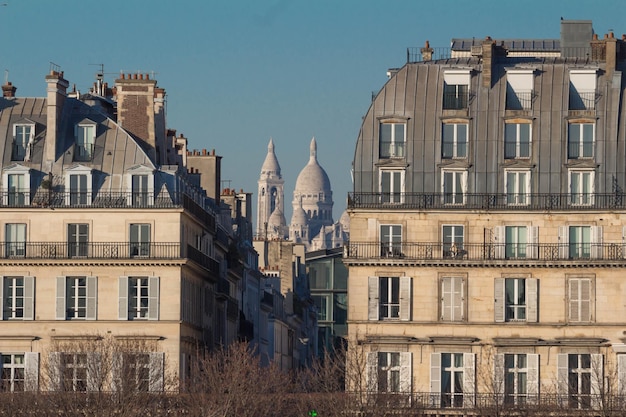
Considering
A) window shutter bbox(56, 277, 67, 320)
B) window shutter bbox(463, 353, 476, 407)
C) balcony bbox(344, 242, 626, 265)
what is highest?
balcony bbox(344, 242, 626, 265)

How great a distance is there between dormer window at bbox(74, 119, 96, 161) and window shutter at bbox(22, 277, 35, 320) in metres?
6.73

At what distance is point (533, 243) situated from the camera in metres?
115

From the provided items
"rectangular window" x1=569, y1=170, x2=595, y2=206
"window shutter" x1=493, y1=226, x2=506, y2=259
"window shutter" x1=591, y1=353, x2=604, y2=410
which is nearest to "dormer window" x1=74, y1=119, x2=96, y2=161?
"window shutter" x1=493, y1=226, x2=506, y2=259

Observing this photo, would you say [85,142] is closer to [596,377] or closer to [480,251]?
[480,251]

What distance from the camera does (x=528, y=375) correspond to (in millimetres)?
114125

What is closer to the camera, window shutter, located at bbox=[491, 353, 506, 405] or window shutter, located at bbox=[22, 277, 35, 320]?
window shutter, located at bbox=[491, 353, 506, 405]

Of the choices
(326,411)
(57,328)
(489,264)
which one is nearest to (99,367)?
(57,328)

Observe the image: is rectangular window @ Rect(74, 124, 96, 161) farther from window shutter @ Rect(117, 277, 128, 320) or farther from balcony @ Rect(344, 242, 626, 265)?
balcony @ Rect(344, 242, 626, 265)

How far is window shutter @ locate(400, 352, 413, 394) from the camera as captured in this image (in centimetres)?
11388

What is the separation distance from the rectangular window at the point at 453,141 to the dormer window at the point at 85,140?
17.7 m

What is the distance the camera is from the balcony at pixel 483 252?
11431 centimetres

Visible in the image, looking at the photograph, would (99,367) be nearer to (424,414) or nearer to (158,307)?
(158,307)

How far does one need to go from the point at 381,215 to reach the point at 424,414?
10.3m

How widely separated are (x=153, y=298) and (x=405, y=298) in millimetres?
12405
